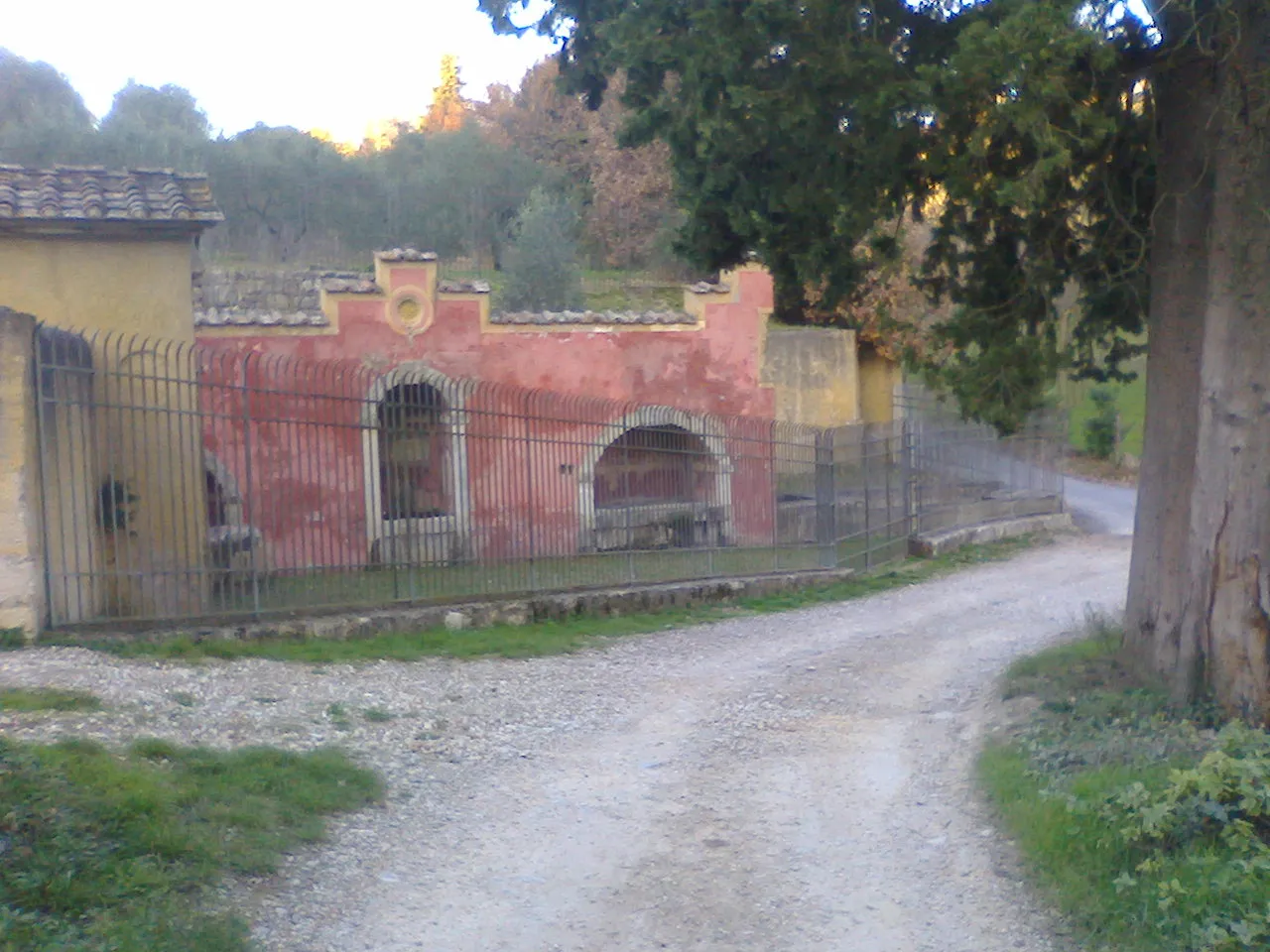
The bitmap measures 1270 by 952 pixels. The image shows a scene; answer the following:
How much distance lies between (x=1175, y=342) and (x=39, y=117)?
31608mm

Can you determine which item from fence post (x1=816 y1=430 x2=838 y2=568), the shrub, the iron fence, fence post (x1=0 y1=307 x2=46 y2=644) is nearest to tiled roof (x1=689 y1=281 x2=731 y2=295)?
the iron fence

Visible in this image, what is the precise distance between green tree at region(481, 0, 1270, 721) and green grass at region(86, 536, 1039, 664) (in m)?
3.77

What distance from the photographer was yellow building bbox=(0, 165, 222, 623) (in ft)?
32.4

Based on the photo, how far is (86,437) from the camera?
1039 centimetres

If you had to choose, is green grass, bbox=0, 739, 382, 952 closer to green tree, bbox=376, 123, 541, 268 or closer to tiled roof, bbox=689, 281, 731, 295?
tiled roof, bbox=689, 281, 731, 295

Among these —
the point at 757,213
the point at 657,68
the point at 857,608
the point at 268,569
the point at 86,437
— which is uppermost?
the point at 657,68

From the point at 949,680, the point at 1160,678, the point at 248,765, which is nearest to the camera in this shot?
the point at 248,765

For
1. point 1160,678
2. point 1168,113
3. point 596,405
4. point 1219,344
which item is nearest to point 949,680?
point 1160,678

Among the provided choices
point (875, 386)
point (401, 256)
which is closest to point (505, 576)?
point (401, 256)

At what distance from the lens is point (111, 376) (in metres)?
10.2

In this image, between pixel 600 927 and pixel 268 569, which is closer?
pixel 600 927

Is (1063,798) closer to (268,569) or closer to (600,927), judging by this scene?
→ (600,927)

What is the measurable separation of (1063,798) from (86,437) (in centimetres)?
803

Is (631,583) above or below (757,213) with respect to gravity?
below
